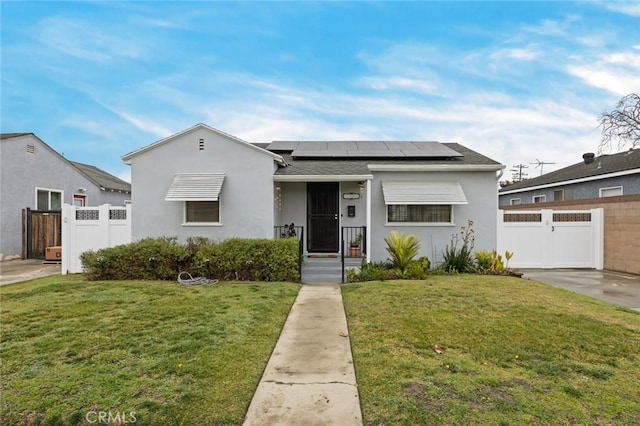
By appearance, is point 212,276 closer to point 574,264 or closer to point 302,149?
point 302,149

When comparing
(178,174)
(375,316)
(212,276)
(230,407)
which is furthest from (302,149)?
(230,407)

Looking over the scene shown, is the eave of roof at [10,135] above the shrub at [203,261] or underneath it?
above

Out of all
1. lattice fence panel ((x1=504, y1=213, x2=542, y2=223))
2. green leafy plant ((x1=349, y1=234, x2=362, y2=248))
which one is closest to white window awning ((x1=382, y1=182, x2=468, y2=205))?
green leafy plant ((x1=349, y1=234, x2=362, y2=248))

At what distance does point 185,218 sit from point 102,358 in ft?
23.2

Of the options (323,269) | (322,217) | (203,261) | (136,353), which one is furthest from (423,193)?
(136,353)

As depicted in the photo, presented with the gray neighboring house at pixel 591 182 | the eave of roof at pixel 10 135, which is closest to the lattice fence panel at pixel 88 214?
the eave of roof at pixel 10 135

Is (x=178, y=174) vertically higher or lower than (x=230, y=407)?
higher

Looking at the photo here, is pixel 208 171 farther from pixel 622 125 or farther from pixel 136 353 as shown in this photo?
pixel 622 125

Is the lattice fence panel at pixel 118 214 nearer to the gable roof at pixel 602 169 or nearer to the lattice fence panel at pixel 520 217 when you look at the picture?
the lattice fence panel at pixel 520 217

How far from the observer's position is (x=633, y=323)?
5.63m

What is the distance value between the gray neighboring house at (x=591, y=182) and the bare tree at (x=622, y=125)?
721 millimetres

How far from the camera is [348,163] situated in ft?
39.1

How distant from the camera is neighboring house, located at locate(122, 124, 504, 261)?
417 inches

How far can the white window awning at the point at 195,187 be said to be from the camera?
10.2 m
